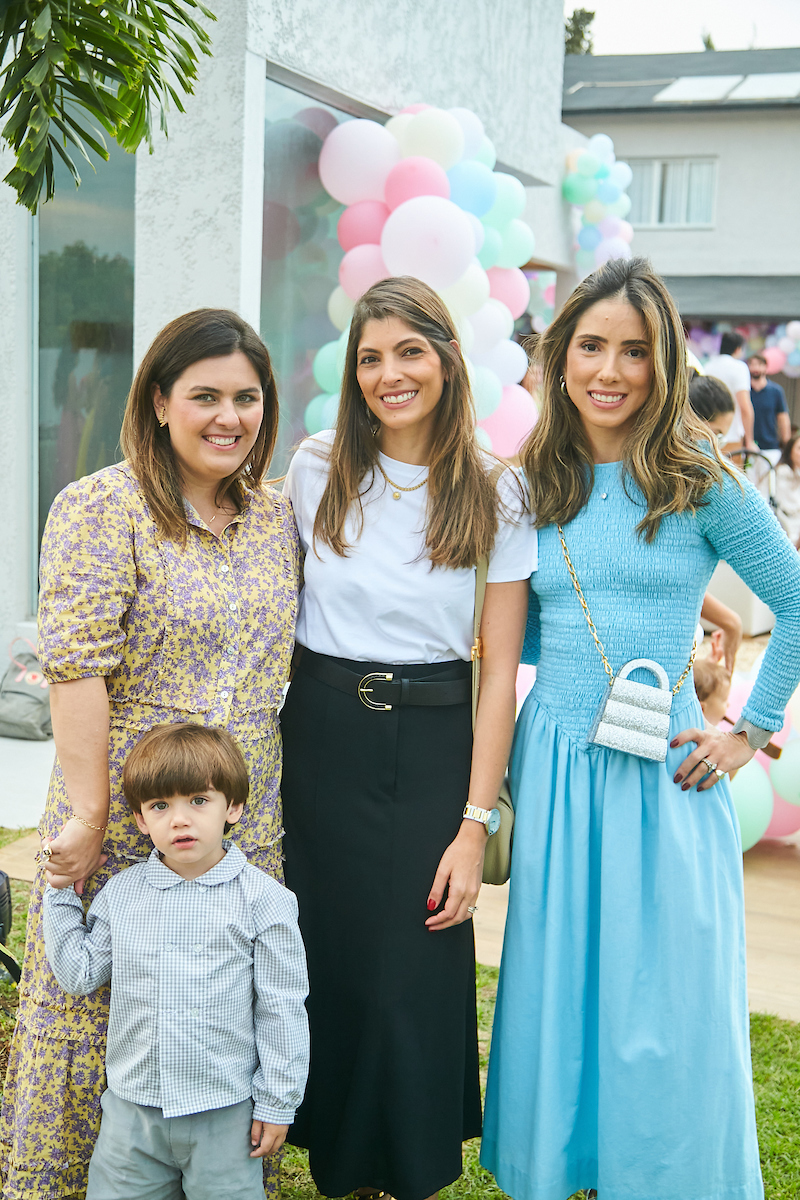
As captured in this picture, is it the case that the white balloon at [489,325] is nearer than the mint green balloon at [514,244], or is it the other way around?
the white balloon at [489,325]

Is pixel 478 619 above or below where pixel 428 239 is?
below

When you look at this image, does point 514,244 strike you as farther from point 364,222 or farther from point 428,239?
point 428,239

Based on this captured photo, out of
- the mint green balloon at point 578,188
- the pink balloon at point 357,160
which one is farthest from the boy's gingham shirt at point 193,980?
the mint green balloon at point 578,188

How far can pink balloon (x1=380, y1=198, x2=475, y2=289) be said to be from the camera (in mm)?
5043

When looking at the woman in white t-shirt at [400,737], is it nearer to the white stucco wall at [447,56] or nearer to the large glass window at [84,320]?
the white stucco wall at [447,56]

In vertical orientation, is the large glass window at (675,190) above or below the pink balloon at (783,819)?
above

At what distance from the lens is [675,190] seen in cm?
1903

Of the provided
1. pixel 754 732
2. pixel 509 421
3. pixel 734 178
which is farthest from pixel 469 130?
pixel 734 178

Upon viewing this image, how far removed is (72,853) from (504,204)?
522 centimetres

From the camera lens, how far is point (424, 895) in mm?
2084

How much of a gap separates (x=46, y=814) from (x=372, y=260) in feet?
13.1

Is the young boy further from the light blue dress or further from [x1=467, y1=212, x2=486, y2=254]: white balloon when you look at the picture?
[x1=467, y1=212, x2=486, y2=254]: white balloon

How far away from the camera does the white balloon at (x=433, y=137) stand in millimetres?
5430

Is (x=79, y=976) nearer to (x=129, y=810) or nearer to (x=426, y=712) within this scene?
(x=129, y=810)
